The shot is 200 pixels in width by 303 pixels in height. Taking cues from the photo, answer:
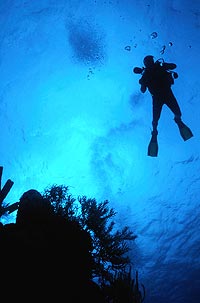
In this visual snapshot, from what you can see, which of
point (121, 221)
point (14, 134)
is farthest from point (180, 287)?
point (14, 134)

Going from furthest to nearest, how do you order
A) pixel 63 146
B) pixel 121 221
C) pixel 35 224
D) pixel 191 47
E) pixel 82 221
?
pixel 121 221 → pixel 63 146 → pixel 191 47 → pixel 82 221 → pixel 35 224

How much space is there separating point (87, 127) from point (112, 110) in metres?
2.49

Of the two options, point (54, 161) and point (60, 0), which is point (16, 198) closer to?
point (54, 161)

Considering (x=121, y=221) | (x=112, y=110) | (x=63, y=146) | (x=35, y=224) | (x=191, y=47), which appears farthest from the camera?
(x=121, y=221)

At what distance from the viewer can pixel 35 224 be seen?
22.0ft

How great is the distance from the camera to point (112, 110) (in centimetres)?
2031

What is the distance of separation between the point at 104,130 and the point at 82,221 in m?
14.2

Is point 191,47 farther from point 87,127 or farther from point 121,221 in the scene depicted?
point 121,221

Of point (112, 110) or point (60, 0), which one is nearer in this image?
point (60, 0)

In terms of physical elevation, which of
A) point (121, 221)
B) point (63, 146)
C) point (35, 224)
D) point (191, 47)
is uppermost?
point (191, 47)

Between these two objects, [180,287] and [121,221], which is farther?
[180,287]

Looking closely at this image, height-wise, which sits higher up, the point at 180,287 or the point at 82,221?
the point at 180,287

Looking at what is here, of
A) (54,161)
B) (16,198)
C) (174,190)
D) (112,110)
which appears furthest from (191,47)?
(16,198)

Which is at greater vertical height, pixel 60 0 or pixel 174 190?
pixel 60 0
